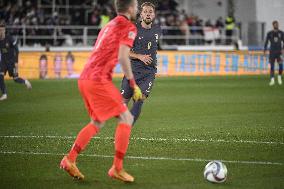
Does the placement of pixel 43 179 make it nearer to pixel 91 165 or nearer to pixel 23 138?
pixel 91 165

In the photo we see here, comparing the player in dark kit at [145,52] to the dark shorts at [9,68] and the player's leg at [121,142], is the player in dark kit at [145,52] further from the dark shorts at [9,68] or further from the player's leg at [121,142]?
the dark shorts at [9,68]

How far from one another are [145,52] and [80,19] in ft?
86.5

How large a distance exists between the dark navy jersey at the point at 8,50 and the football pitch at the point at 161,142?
4.20 ft

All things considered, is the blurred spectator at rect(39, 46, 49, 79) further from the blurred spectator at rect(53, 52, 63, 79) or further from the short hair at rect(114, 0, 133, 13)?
the short hair at rect(114, 0, 133, 13)

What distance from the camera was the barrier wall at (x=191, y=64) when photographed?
107ft

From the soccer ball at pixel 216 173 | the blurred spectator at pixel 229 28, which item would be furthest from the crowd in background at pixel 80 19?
the soccer ball at pixel 216 173

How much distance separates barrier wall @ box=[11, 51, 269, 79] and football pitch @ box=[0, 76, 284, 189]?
9.76m

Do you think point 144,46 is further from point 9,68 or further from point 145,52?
point 9,68

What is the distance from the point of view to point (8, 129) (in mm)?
14094

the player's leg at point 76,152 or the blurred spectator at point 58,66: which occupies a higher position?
the player's leg at point 76,152

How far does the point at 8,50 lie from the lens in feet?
74.2

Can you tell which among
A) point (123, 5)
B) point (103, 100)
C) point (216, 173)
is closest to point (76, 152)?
point (103, 100)

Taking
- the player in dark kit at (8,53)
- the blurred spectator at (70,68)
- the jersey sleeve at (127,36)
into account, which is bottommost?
the blurred spectator at (70,68)

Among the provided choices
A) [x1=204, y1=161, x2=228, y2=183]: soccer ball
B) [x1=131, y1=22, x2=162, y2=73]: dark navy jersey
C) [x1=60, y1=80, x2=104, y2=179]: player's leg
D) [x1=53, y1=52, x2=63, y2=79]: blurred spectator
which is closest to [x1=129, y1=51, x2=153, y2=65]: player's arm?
[x1=131, y1=22, x2=162, y2=73]: dark navy jersey
